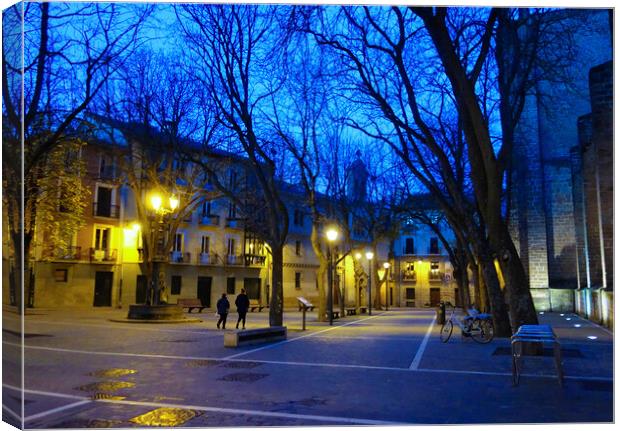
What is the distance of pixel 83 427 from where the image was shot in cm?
600

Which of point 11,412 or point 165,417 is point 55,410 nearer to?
point 11,412

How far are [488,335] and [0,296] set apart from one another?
11805 mm

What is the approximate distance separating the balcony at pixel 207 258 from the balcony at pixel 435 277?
30946mm

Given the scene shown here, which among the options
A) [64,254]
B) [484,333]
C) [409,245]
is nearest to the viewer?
[484,333]

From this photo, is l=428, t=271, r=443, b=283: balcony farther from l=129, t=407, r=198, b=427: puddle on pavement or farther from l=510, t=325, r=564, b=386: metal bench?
l=129, t=407, r=198, b=427: puddle on pavement

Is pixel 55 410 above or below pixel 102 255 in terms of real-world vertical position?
below

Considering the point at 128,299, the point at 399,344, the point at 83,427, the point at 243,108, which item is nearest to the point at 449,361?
the point at 399,344

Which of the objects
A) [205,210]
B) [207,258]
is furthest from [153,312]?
[205,210]

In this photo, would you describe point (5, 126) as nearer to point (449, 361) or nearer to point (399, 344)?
point (449, 361)

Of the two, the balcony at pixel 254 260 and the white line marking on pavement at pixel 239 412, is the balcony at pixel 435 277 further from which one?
the white line marking on pavement at pixel 239 412

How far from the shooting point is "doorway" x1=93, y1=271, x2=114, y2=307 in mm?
35969

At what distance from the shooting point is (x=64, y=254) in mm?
32312

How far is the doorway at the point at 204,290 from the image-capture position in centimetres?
4144

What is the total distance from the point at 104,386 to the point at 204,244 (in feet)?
114
